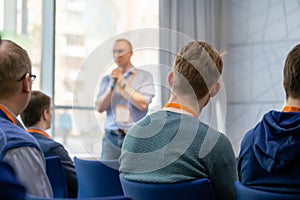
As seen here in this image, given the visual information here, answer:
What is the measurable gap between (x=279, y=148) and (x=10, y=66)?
95cm

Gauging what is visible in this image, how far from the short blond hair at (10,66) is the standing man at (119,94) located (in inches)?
70.4

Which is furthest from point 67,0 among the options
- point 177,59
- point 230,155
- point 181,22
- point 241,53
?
point 230,155

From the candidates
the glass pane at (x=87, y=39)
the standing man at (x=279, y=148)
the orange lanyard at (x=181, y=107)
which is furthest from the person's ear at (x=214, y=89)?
the glass pane at (x=87, y=39)

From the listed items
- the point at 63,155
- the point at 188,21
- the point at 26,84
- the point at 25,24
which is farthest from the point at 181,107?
the point at 188,21

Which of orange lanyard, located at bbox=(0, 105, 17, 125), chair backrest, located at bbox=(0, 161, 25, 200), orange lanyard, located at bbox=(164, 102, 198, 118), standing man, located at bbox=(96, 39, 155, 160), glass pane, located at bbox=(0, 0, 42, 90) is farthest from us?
glass pane, located at bbox=(0, 0, 42, 90)

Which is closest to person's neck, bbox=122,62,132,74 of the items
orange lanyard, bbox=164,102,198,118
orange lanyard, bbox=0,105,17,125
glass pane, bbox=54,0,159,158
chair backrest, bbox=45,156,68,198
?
glass pane, bbox=54,0,159,158

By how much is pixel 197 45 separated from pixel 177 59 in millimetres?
100

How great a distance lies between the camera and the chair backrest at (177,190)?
1712mm

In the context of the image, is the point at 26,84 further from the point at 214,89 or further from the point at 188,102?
the point at 214,89

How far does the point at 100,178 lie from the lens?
96.9 inches

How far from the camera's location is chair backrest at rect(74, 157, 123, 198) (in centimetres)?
244

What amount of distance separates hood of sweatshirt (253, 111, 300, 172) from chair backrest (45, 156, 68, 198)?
3.24 feet

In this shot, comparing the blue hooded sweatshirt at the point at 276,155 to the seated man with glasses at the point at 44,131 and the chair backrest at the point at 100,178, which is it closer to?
the chair backrest at the point at 100,178

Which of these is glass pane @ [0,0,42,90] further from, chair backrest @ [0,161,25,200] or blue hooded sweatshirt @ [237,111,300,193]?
chair backrest @ [0,161,25,200]
